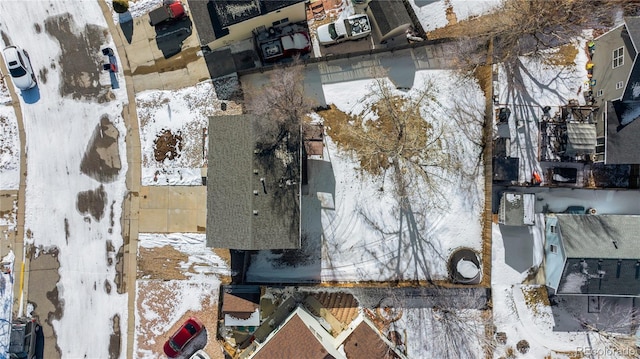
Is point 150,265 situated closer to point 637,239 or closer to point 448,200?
point 448,200

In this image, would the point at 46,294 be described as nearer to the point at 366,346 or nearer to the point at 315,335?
the point at 315,335

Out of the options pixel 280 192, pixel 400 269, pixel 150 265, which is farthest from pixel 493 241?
pixel 150 265

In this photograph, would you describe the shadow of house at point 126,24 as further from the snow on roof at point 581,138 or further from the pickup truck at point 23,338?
the snow on roof at point 581,138

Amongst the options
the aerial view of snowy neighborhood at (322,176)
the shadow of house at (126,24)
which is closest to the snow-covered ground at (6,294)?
the aerial view of snowy neighborhood at (322,176)

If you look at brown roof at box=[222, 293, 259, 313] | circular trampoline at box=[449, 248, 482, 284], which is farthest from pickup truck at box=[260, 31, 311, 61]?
circular trampoline at box=[449, 248, 482, 284]

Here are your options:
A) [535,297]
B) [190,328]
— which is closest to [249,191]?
[190,328]

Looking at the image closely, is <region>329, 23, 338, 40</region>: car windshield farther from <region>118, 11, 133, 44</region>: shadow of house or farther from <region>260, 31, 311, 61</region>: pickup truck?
<region>118, 11, 133, 44</region>: shadow of house
